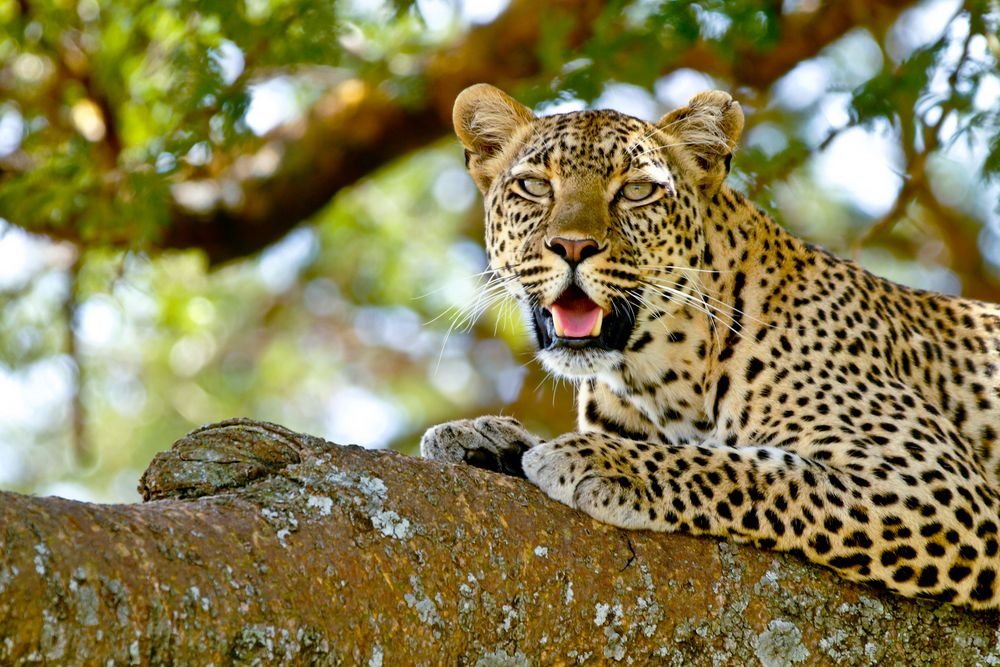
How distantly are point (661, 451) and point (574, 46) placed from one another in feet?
22.5

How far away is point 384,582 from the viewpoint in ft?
16.7

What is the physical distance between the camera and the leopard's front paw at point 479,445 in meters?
7.27

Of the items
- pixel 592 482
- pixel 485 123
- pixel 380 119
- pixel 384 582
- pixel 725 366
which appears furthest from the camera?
pixel 380 119

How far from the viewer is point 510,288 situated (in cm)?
777

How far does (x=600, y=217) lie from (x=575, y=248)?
325 millimetres

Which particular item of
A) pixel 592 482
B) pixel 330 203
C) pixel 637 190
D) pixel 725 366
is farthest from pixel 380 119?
pixel 592 482

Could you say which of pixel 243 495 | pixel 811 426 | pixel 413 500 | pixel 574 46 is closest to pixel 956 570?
pixel 811 426

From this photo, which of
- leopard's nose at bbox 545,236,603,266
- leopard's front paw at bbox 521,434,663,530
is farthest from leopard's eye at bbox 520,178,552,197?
leopard's front paw at bbox 521,434,663,530

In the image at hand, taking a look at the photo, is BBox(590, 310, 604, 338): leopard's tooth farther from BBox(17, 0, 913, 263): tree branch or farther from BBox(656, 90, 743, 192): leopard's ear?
BBox(17, 0, 913, 263): tree branch

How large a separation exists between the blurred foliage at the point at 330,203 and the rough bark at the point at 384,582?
2.47m

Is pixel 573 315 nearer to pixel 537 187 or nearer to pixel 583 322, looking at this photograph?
pixel 583 322

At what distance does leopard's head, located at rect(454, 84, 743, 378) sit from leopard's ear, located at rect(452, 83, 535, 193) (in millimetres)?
54

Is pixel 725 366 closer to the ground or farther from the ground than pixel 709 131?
closer to the ground

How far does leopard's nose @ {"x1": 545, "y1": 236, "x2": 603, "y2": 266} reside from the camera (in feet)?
24.0
